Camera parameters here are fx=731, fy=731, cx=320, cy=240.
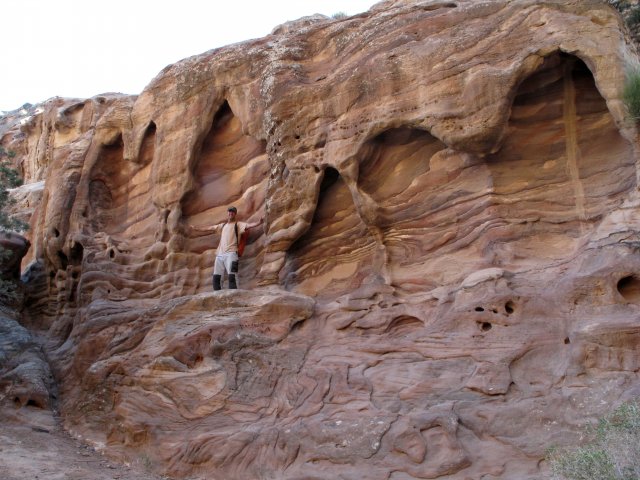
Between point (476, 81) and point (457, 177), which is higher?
point (476, 81)

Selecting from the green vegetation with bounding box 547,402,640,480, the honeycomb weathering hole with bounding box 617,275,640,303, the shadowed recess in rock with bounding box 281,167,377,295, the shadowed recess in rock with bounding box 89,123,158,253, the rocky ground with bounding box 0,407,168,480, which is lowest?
the rocky ground with bounding box 0,407,168,480

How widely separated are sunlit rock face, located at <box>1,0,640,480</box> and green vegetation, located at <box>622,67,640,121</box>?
19cm

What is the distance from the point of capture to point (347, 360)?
10.9 metres

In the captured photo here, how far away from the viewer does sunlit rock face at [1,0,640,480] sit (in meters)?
9.22

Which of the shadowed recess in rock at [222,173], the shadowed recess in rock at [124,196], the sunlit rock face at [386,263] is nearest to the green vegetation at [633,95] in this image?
the sunlit rock face at [386,263]

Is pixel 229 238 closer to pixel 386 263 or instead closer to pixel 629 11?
pixel 386 263

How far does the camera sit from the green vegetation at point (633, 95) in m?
10.1

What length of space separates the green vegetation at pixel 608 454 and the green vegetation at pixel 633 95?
430cm

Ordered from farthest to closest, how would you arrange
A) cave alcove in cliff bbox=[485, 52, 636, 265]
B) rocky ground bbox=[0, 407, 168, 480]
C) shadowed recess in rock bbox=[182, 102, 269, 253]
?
shadowed recess in rock bbox=[182, 102, 269, 253]
cave alcove in cliff bbox=[485, 52, 636, 265]
rocky ground bbox=[0, 407, 168, 480]

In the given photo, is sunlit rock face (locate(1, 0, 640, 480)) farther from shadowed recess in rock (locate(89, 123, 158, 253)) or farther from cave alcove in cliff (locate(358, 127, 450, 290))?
shadowed recess in rock (locate(89, 123, 158, 253))

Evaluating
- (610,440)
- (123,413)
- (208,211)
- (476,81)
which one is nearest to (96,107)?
(208,211)

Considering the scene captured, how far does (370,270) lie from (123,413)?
487cm

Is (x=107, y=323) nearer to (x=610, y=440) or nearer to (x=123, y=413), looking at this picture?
(x=123, y=413)

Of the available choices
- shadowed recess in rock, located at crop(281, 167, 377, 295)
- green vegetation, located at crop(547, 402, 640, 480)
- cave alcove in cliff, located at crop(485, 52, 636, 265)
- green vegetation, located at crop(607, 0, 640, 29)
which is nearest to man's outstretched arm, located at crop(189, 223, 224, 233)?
shadowed recess in rock, located at crop(281, 167, 377, 295)
